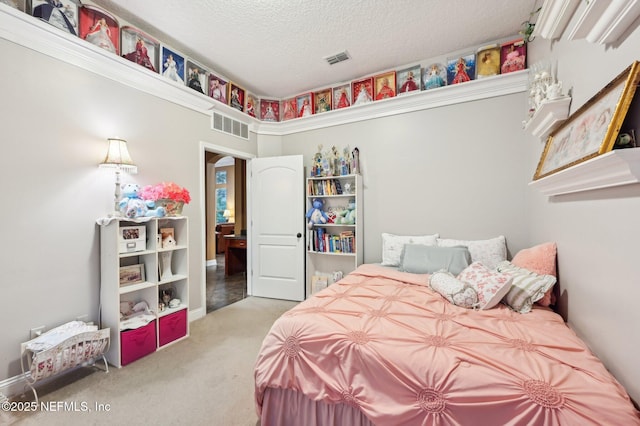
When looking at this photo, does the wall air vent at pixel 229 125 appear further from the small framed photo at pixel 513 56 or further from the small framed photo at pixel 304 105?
the small framed photo at pixel 513 56

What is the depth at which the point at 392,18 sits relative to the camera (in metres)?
2.34

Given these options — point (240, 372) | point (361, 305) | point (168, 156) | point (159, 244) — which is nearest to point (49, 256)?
point (159, 244)

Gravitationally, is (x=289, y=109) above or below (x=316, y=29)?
below

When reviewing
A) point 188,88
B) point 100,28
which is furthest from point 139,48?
point 188,88

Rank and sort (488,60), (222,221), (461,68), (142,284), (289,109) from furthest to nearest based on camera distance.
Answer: (222,221) → (289,109) → (461,68) → (488,60) → (142,284)

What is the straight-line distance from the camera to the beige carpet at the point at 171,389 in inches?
60.9

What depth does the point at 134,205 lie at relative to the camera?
215 centimetres

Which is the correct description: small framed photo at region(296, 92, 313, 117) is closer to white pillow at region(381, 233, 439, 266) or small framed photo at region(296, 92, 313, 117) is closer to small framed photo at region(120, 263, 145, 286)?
white pillow at region(381, 233, 439, 266)

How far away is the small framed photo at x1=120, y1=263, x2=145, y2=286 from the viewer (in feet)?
7.29

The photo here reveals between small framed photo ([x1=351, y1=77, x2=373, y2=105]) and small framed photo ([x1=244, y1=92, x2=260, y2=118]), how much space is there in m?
1.47

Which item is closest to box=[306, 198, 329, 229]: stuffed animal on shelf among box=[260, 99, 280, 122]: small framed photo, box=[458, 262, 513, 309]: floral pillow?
box=[260, 99, 280, 122]: small framed photo

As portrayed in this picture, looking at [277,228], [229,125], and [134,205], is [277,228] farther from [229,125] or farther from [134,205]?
[134,205]

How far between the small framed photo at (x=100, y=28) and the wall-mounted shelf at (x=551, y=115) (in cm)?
335

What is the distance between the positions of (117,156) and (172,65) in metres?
1.25
